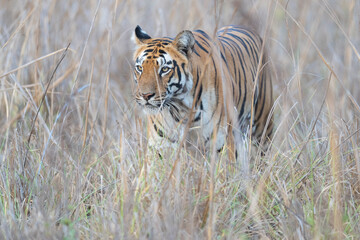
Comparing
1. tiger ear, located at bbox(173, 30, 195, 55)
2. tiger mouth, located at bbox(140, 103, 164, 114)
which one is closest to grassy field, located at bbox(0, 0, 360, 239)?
tiger mouth, located at bbox(140, 103, 164, 114)

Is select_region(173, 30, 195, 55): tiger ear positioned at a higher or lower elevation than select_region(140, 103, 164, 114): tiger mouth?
higher

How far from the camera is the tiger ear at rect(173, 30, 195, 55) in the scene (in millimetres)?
3248

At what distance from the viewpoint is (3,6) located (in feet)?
16.4

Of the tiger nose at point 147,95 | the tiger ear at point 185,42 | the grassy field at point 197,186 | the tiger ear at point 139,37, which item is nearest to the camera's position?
the grassy field at point 197,186

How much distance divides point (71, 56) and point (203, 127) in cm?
198

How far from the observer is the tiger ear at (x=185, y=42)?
10.7 ft

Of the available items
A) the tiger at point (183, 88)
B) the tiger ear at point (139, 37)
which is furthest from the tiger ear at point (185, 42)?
the tiger ear at point (139, 37)

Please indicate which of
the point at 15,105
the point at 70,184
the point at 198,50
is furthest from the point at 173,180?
the point at 15,105

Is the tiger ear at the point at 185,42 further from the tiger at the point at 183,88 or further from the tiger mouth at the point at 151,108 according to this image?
the tiger mouth at the point at 151,108

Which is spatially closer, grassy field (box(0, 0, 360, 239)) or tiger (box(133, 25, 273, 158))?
grassy field (box(0, 0, 360, 239))

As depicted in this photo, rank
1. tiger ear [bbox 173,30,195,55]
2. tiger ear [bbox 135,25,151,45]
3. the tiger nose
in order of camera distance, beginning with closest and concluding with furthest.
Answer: the tiger nose, tiger ear [bbox 173,30,195,55], tiger ear [bbox 135,25,151,45]

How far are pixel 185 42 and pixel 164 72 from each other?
0.23m

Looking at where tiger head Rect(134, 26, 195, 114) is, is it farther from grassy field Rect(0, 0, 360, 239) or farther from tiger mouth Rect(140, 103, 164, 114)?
grassy field Rect(0, 0, 360, 239)

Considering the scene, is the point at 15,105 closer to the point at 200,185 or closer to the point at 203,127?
the point at 203,127
